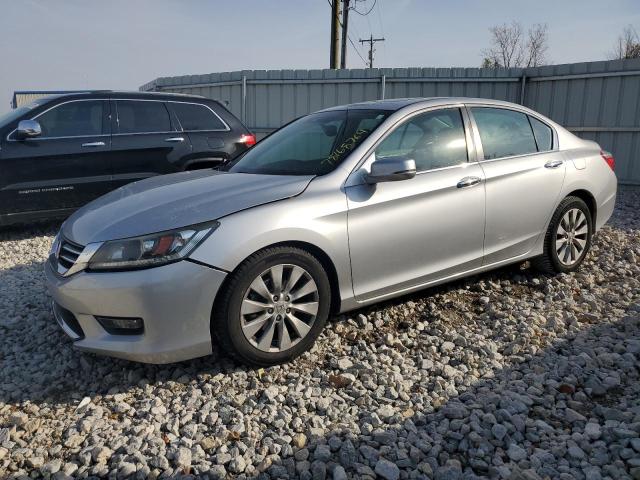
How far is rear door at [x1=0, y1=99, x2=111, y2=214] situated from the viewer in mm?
6195

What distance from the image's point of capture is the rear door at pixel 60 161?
620 cm

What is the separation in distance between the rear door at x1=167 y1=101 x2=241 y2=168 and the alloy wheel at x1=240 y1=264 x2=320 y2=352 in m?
4.06

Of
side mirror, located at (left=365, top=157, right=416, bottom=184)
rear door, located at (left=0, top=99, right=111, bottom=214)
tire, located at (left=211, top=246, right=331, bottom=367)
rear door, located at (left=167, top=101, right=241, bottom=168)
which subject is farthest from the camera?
rear door, located at (left=167, top=101, right=241, bottom=168)

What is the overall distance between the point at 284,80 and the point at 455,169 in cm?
874

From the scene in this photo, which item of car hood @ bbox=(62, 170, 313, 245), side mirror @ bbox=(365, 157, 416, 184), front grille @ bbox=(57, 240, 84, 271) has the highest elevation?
side mirror @ bbox=(365, 157, 416, 184)

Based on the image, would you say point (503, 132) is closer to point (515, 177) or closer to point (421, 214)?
point (515, 177)

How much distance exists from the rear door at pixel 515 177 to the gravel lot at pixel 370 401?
1.61 feet

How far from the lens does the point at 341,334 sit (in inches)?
153

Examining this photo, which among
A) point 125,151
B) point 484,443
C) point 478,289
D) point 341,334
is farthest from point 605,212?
point 125,151

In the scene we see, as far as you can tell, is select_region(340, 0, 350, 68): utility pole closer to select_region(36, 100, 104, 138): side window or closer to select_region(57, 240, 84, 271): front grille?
select_region(36, 100, 104, 138): side window

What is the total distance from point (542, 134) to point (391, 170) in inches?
79.4

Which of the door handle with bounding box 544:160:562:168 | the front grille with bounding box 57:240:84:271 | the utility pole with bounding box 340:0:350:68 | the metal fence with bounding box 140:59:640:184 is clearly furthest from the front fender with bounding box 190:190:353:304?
the utility pole with bounding box 340:0:350:68

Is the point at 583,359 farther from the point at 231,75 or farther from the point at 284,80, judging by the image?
the point at 231,75

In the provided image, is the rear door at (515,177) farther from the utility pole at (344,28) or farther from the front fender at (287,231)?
the utility pole at (344,28)
